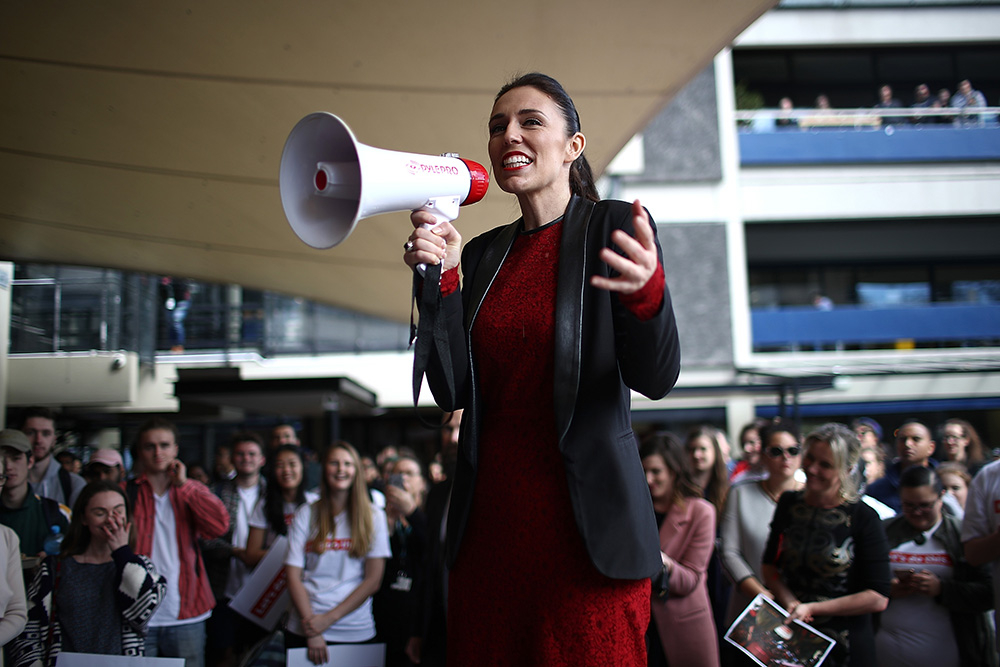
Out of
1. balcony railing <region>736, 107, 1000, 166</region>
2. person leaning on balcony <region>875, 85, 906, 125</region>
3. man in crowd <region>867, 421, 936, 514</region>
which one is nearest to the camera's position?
man in crowd <region>867, 421, 936, 514</region>

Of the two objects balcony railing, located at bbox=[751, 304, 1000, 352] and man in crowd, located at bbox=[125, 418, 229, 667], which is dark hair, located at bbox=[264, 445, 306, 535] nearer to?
man in crowd, located at bbox=[125, 418, 229, 667]

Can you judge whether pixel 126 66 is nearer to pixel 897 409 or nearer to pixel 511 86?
pixel 511 86

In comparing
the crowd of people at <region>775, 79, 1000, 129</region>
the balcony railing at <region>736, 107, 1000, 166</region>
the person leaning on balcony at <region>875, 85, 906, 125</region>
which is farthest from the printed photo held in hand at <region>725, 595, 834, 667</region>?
the person leaning on balcony at <region>875, 85, 906, 125</region>

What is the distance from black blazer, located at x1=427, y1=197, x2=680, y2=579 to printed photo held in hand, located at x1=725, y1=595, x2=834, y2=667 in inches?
61.9

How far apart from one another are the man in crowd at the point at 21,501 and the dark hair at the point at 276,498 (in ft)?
3.89

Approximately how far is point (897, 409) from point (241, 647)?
1530cm

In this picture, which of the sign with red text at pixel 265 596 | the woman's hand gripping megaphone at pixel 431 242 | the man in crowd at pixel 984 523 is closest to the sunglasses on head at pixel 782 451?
the man in crowd at pixel 984 523

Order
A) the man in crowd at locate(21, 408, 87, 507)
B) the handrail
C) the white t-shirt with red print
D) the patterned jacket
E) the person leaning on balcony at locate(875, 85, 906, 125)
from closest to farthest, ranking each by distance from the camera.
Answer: the patterned jacket → the white t-shirt with red print → the man in crowd at locate(21, 408, 87, 507) → the handrail → the person leaning on balcony at locate(875, 85, 906, 125)

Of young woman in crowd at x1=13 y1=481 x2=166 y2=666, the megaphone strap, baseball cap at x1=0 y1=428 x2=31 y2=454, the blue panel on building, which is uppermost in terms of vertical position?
the blue panel on building

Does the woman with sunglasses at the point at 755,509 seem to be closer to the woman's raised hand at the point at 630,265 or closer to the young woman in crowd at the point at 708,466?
the young woman in crowd at the point at 708,466

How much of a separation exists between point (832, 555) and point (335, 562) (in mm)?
2181

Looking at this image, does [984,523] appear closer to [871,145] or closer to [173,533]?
[173,533]

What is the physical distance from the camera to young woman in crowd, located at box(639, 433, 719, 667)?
127 inches

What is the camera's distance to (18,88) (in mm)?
3031
